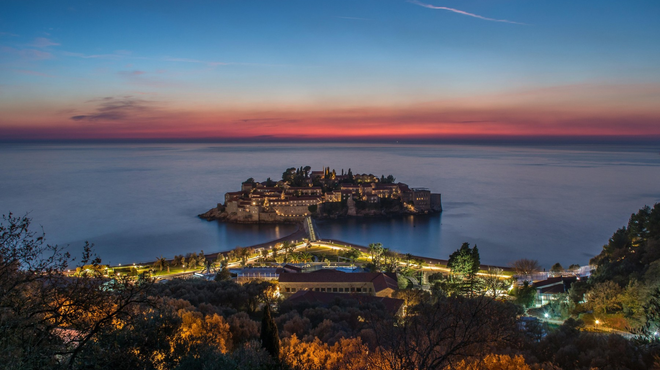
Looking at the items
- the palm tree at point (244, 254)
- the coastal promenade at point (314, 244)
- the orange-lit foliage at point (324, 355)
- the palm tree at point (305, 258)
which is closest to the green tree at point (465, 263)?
the coastal promenade at point (314, 244)

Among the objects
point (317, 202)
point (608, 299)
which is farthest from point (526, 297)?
point (317, 202)

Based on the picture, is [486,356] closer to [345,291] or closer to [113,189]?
[345,291]

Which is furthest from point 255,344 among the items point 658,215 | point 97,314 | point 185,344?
point 658,215

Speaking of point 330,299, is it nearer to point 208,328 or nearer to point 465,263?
point 208,328

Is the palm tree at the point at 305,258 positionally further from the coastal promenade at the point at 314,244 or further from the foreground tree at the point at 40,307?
the foreground tree at the point at 40,307

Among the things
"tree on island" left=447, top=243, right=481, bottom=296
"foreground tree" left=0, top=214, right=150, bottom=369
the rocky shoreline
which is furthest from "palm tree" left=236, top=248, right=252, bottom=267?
"foreground tree" left=0, top=214, right=150, bottom=369

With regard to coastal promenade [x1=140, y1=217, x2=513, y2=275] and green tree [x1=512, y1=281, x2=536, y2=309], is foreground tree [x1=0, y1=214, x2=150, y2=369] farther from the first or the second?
coastal promenade [x1=140, y1=217, x2=513, y2=275]

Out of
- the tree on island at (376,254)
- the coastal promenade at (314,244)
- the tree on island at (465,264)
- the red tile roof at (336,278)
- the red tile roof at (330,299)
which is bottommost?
the coastal promenade at (314,244)
